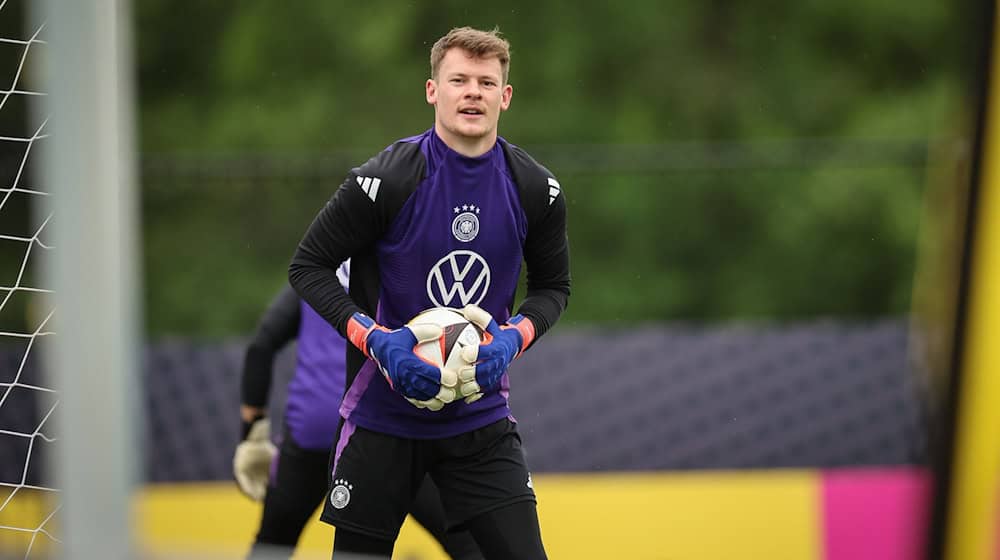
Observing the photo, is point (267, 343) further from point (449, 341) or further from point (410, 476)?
point (449, 341)

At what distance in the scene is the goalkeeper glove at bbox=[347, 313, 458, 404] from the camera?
2.95 m

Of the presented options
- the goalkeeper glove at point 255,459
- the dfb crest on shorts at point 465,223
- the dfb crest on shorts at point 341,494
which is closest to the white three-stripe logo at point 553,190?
the dfb crest on shorts at point 465,223

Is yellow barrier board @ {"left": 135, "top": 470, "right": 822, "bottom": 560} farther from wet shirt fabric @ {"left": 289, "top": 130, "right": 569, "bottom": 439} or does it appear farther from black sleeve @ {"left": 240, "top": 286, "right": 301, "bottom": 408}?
wet shirt fabric @ {"left": 289, "top": 130, "right": 569, "bottom": 439}

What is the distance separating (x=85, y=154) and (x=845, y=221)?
34.2ft

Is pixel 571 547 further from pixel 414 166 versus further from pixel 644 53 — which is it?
pixel 644 53

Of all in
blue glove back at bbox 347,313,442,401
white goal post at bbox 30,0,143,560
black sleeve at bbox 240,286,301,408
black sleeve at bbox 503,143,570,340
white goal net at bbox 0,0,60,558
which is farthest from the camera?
black sleeve at bbox 240,286,301,408

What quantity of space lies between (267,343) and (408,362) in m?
1.55

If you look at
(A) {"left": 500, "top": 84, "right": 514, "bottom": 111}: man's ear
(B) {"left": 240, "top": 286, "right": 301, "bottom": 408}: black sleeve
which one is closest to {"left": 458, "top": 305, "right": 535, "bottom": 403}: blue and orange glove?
(A) {"left": 500, "top": 84, "right": 514, "bottom": 111}: man's ear

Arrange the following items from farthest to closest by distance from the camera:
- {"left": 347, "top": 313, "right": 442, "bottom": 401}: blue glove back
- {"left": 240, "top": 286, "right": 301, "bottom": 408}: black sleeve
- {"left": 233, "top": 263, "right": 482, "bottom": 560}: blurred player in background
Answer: {"left": 240, "top": 286, "right": 301, "bottom": 408}: black sleeve < {"left": 233, "top": 263, "right": 482, "bottom": 560}: blurred player in background < {"left": 347, "top": 313, "right": 442, "bottom": 401}: blue glove back

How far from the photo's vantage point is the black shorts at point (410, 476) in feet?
10.4

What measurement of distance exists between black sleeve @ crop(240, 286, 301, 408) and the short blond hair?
1.46 meters

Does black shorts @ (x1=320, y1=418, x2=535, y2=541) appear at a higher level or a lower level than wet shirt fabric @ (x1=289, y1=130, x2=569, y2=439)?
lower

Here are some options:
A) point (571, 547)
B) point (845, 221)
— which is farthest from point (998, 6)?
point (845, 221)

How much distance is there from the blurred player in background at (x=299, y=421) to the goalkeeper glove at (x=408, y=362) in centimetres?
109
